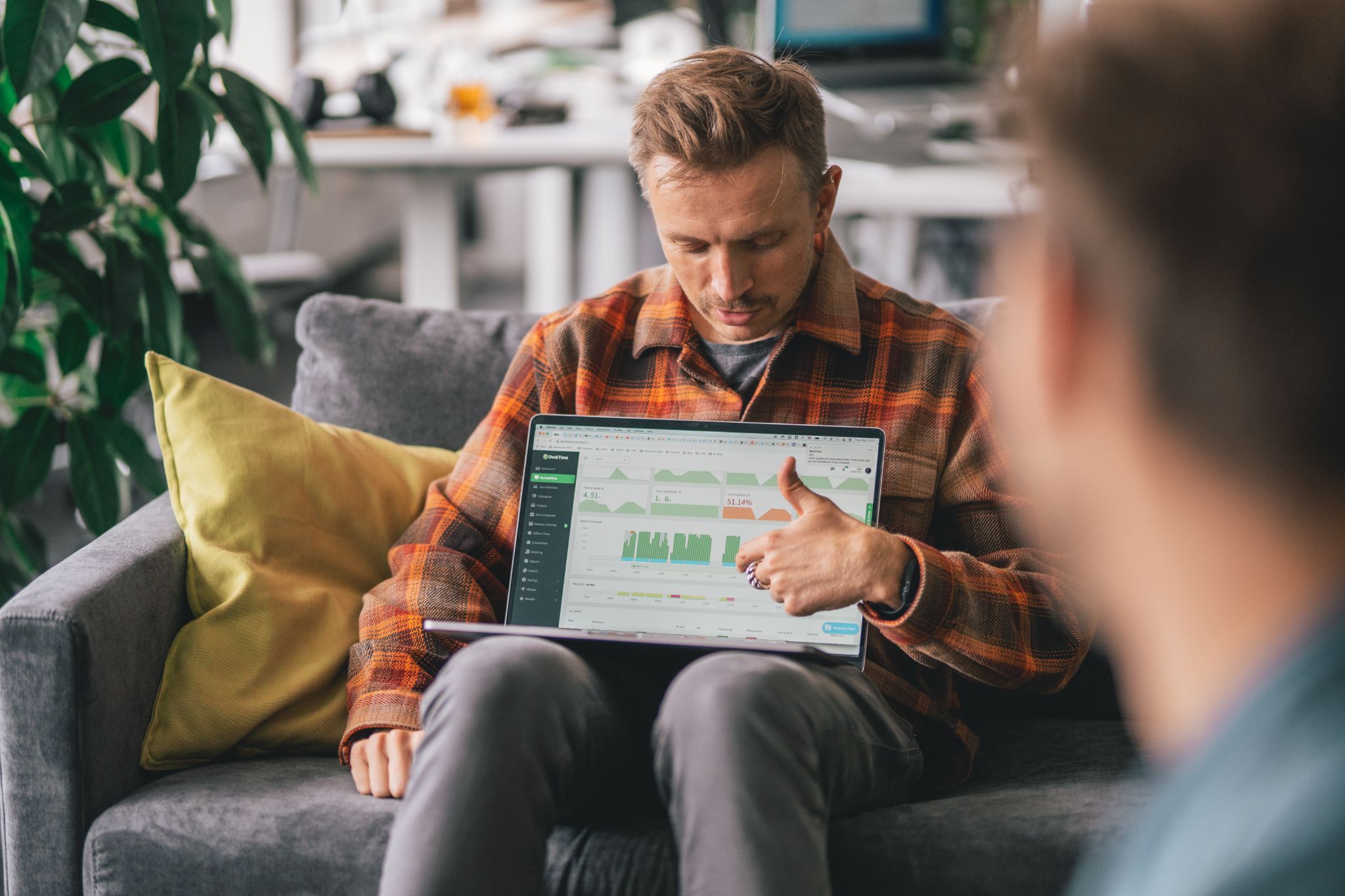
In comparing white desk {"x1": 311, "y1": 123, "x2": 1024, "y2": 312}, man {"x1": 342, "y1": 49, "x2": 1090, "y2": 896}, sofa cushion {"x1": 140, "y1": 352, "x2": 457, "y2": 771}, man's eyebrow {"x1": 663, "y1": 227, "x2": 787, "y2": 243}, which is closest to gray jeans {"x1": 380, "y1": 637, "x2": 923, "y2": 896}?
man {"x1": 342, "y1": 49, "x2": 1090, "y2": 896}

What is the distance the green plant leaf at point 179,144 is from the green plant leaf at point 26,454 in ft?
1.22

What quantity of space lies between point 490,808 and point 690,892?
0.56 feet

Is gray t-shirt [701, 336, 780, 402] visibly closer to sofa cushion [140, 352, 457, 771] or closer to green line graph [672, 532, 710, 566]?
green line graph [672, 532, 710, 566]

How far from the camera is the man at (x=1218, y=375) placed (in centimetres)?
36

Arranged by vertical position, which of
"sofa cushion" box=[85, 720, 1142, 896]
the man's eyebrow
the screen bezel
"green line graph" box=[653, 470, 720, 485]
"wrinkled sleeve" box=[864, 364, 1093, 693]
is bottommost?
"sofa cushion" box=[85, 720, 1142, 896]

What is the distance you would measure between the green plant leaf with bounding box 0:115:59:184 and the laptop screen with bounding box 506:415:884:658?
788 millimetres

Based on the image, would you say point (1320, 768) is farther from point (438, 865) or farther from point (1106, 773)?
point (1106, 773)

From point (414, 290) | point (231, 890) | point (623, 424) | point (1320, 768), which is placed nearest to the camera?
point (1320, 768)

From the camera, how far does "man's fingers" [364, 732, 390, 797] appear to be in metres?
1.25

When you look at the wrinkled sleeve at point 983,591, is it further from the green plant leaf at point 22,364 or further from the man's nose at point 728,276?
the green plant leaf at point 22,364

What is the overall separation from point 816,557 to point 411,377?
2.67 feet

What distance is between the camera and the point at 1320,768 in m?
0.34

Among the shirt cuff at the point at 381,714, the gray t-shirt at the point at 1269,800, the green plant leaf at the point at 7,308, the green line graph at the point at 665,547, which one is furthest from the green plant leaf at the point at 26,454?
the gray t-shirt at the point at 1269,800

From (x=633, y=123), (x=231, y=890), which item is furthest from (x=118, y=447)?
(x=633, y=123)
